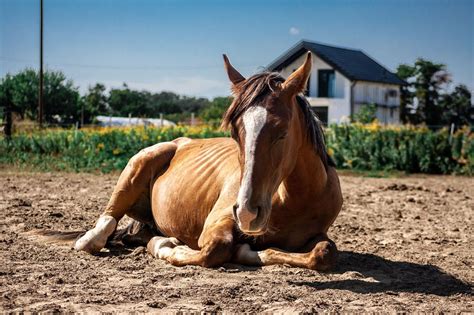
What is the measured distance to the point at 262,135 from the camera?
13.1ft

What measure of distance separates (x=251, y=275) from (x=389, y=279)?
108 cm

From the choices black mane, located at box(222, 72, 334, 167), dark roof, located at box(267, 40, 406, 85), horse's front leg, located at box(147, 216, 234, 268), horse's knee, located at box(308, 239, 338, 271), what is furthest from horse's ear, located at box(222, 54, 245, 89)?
dark roof, located at box(267, 40, 406, 85)

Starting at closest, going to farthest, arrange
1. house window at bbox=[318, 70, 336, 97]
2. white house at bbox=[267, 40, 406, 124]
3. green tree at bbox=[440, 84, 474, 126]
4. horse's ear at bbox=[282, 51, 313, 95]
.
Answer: horse's ear at bbox=[282, 51, 313, 95], white house at bbox=[267, 40, 406, 124], house window at bbox=[318, 70, 336, 97], green tree at bbox=[440, 84, 474, 126]

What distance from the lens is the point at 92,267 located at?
4.96 meters

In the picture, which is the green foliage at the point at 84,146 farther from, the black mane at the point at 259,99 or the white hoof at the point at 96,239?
the black mane at the point at 259,99

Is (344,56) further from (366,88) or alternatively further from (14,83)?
(14,83)

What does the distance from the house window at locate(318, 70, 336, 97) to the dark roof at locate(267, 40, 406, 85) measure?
1.13 meters

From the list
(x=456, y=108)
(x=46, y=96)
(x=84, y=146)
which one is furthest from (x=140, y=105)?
(x=84, y=146)

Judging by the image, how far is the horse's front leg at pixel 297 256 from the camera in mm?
4617

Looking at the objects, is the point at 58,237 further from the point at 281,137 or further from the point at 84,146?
the point at 84,146

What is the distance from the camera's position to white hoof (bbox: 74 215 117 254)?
5.73 metres

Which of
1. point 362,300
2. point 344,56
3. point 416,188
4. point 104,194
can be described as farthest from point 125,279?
point 344,56

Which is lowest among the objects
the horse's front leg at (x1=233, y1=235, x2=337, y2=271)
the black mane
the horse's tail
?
the horse's tail

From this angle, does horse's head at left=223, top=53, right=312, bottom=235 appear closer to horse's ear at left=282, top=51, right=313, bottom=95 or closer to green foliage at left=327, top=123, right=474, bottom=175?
horse's ear at left=282, top=51, right=313, bottom=95
